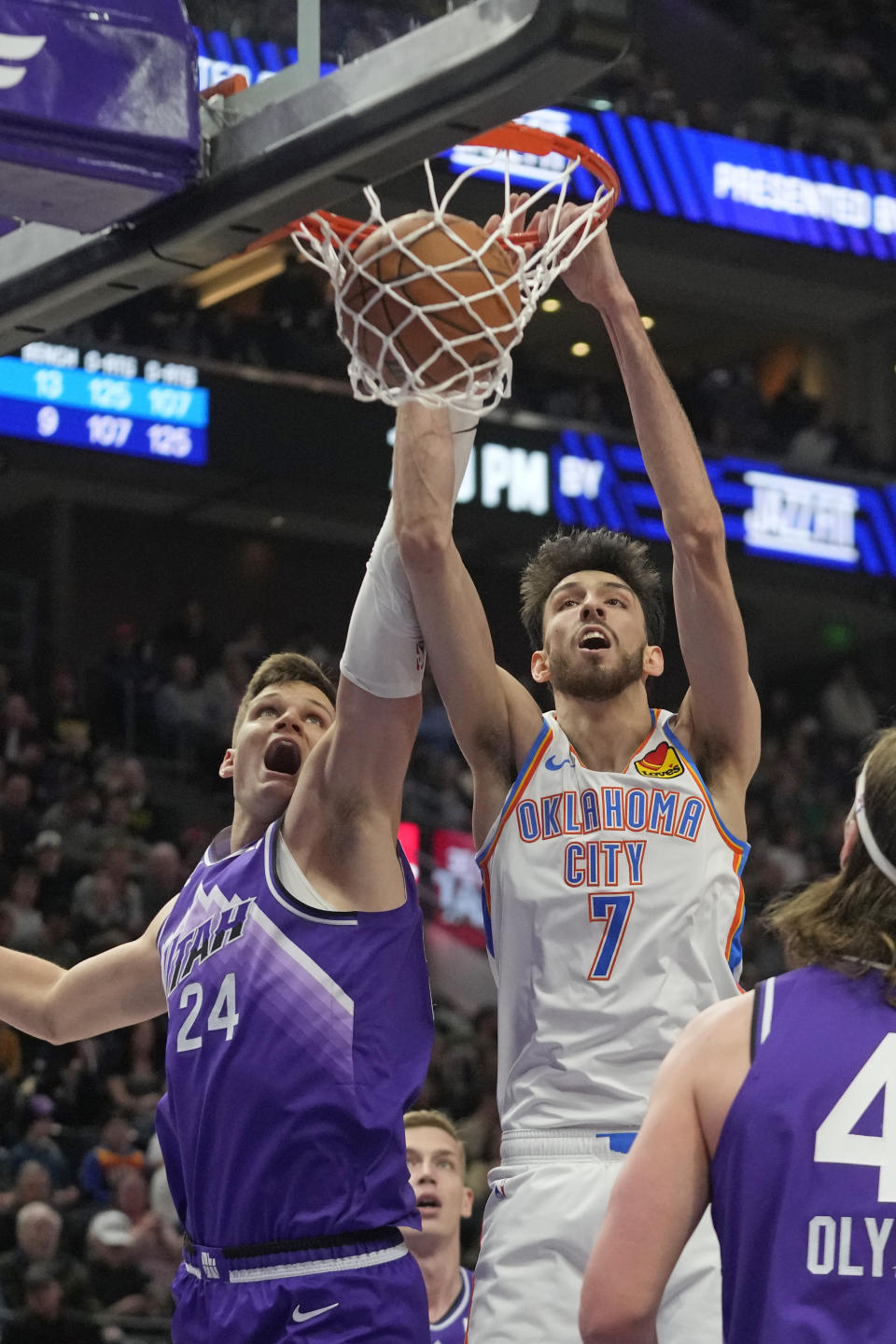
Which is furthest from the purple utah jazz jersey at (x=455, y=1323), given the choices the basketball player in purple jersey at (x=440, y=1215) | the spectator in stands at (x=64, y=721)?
the spectator in stands at (x=64, y=721)

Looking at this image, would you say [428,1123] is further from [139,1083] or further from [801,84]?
[801,84]

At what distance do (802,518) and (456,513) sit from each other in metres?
3.76

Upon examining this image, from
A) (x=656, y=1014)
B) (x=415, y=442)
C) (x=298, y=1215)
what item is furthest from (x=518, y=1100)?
(x=415, y=442)

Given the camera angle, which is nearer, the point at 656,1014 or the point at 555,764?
the point at 656,1014

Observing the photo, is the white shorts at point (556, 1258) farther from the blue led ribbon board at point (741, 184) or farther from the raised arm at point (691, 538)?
the blue led ribbon board at point (741, 184)

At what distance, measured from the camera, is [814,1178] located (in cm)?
222

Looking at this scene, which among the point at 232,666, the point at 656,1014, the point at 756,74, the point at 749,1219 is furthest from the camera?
the point at 756,74

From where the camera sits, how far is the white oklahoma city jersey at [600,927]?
12.2ft

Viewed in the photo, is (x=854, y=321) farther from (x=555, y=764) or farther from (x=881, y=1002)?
(x=881, y=1002)

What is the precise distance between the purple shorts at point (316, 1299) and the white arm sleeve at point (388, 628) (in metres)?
1.03

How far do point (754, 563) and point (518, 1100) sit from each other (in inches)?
571

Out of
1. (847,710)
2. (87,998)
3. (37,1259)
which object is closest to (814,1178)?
(87,998)

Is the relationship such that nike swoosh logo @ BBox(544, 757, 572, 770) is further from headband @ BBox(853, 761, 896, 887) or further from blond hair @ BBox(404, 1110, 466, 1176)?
blond hair @ BBox(404, 1110, 466, 1176)

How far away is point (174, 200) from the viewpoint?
338cm
